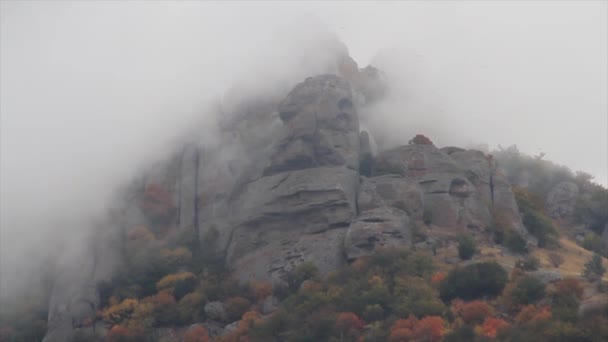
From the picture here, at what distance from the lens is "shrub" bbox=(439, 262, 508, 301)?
8056 centimetres

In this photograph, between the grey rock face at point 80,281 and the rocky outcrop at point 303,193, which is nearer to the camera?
the grey rock face at point 80,281

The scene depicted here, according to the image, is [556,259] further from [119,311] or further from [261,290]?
[119,311]

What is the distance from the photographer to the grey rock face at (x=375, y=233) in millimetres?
91062

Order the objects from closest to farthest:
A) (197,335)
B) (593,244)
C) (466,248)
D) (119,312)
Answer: (197,335), (466,248), (119,312), (593,244)

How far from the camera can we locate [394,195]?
330 feet

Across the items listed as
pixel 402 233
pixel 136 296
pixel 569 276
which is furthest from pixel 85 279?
pixel 569 276

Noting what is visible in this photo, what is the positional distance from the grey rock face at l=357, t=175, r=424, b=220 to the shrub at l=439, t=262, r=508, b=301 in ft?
57.9

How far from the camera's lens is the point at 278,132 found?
364 ft

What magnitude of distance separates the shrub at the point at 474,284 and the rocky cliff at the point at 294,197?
36.3 feet

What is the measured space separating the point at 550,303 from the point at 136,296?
40862 mm

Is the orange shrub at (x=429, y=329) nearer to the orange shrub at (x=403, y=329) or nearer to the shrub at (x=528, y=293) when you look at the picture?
the orange shrub at (x=403, y=329)

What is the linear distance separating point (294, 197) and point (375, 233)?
10.8 meters

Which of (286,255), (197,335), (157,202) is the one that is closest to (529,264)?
(286,255)

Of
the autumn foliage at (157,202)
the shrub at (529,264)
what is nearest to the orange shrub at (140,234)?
the autumn foliage at (157,202)
